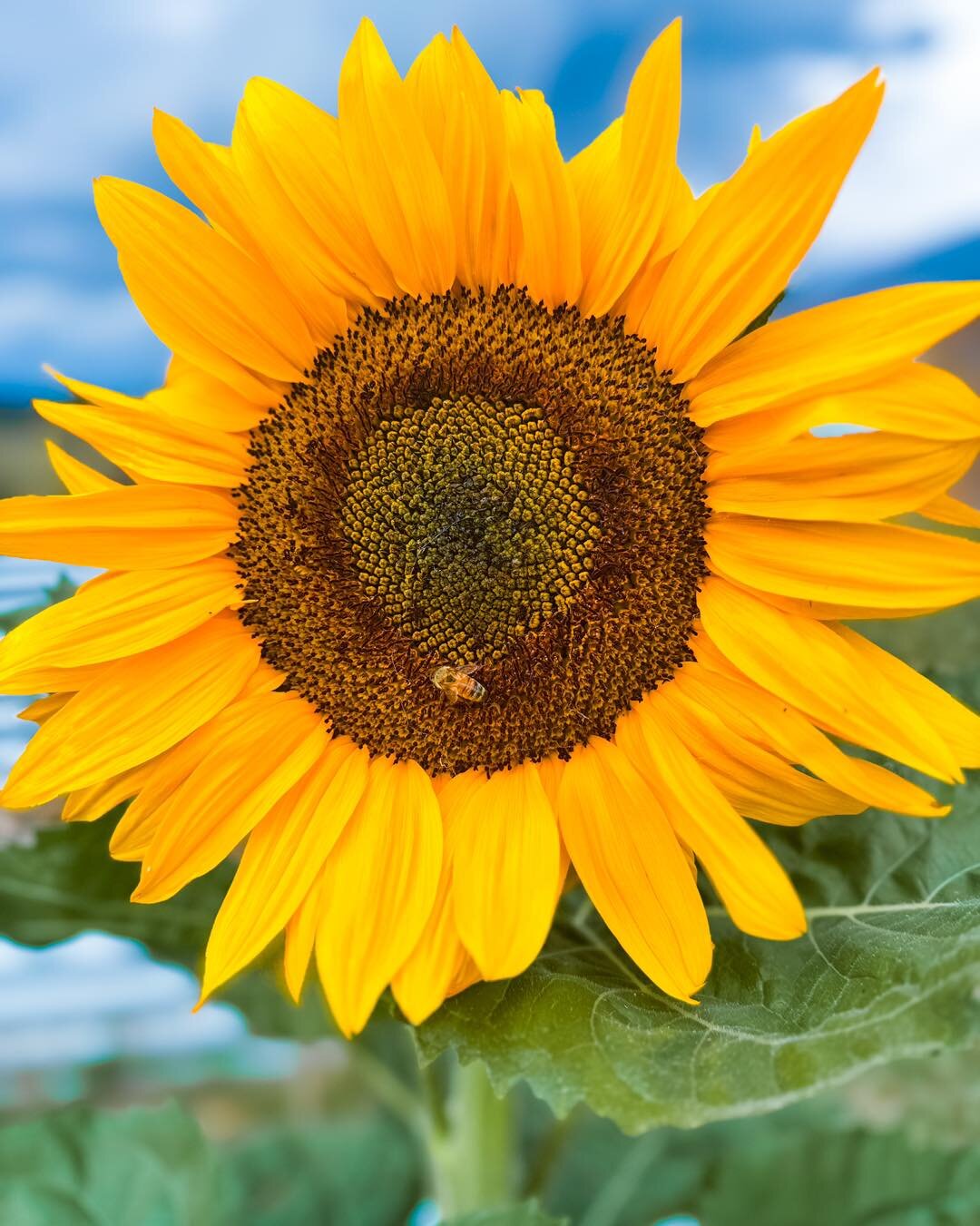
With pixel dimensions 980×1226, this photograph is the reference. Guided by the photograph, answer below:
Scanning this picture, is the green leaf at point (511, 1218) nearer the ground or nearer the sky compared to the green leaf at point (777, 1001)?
nearer the ground

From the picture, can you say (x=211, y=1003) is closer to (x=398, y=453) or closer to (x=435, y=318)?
(x=398, y=453)

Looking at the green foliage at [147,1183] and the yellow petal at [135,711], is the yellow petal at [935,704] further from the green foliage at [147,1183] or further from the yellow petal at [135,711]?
the green foliage at [147,1183]

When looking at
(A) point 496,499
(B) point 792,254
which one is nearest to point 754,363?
(B) point 792,254

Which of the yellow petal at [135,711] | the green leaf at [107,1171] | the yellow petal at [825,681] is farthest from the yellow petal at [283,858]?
the green leaf at [107,1171]

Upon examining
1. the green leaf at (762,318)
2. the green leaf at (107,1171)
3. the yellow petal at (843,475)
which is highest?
the green leaf at (762,318)

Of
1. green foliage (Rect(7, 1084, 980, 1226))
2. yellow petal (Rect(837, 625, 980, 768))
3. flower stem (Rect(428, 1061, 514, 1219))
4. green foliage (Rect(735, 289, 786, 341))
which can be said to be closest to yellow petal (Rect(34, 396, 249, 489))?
green foliage (Rect(735, 289, 786, 341))

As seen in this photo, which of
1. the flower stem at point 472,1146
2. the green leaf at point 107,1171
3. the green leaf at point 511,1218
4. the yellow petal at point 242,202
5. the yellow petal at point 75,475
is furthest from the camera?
the green leaf at point 107,1171
